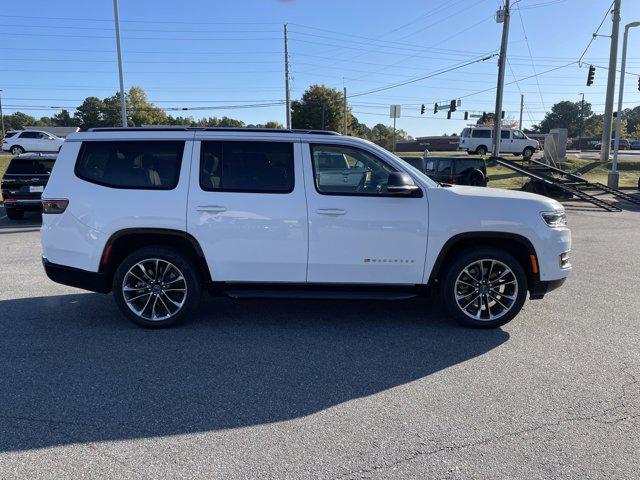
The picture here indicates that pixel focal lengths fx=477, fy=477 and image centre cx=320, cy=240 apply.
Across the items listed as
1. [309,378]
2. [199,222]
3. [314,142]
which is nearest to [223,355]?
[309,378]

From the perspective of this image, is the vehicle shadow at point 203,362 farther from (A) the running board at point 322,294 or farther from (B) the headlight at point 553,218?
(B) the headlight at point 553,218

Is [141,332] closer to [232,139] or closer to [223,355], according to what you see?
[223,355]

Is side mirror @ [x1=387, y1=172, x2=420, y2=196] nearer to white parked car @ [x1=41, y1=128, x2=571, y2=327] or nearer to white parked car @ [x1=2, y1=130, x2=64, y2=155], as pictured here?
white parked car @ [x1=41, y1=128, x2=571, y2=327]

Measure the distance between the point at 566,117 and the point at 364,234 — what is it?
142559 mm

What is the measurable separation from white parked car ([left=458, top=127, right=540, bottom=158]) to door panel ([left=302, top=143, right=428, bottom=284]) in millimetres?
33227

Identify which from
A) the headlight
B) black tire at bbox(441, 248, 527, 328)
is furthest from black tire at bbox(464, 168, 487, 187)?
black tire at bbox(441, 248, 527, 328)

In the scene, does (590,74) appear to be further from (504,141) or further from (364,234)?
(364,234)

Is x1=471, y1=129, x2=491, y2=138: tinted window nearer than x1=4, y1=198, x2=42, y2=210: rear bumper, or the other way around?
x1=4, y1=198, x2=42, y2=210: rear bumper

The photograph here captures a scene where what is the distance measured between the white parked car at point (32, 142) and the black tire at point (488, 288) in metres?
31.4

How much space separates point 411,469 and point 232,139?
3.44 meters

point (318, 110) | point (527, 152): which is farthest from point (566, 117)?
point (527, 152)

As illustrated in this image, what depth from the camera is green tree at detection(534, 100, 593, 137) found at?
124 metres

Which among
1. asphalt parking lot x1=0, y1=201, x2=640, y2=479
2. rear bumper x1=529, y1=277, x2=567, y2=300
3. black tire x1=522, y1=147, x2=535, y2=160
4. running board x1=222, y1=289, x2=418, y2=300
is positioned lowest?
asphalt parking lot x1=0, y1=201, x2=640, y2=479

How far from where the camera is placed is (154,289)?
16.2 feet
